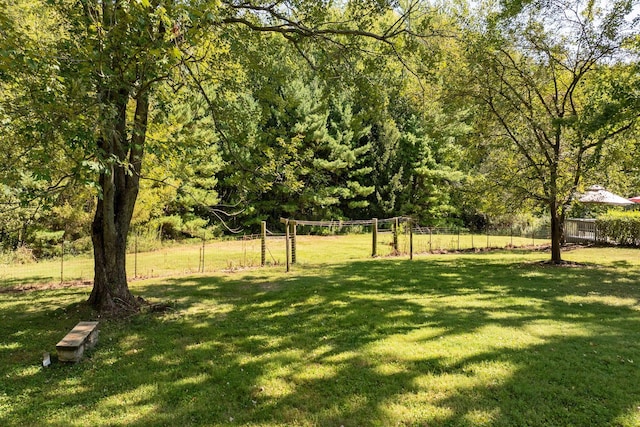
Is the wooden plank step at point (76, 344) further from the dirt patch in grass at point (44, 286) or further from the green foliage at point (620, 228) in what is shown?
the green foliage at point (620, 228)

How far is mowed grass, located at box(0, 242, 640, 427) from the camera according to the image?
3236 mm

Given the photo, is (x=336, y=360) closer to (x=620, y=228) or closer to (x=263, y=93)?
(x=263, y=93)

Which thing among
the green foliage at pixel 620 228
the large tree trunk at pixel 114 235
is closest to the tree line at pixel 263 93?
the large tree trunk at pixel 114 235

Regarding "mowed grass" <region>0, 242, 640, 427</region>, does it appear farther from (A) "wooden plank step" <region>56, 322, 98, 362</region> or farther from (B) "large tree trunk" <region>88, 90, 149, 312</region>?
(B) "large tree trunk" <region>88, 90, 149, 312</region>

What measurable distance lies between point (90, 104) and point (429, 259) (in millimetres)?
11802

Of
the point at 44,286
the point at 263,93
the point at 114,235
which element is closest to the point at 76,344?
the point at 114,235

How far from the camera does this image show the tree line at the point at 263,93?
13.2 ft

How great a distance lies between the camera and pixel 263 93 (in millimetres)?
8367

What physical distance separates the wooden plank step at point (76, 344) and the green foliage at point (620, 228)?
1946 cm

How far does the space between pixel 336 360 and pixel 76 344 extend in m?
2.93

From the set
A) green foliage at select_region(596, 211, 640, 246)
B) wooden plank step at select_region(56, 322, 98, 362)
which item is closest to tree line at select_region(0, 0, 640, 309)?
wooden plank step at select_region(56, 322, 98, 362)

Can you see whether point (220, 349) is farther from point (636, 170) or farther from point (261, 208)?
point (261, 208)

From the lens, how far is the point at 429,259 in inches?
534

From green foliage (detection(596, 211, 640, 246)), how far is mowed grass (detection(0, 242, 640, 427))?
34.3 feet
